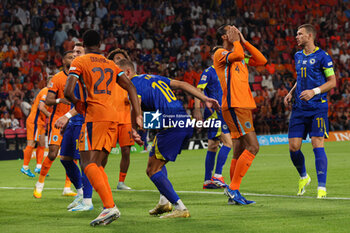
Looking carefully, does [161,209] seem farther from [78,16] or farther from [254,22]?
[254,22]

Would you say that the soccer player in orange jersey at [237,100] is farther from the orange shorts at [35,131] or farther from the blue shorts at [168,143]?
the orange shorts at [35,131]

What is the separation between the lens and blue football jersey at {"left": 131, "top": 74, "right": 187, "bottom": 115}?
7523 millimetres

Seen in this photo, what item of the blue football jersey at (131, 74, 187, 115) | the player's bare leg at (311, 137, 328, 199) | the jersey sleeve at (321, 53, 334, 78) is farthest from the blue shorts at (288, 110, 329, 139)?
the blue football jersey at (131, 74, 187, 115)

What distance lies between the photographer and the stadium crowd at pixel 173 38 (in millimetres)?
24234

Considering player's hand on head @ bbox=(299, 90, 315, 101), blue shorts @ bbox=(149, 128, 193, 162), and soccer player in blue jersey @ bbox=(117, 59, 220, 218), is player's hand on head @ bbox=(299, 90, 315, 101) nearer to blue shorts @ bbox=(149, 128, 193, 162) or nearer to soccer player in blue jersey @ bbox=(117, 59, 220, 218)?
soccer player in blue jersey @ bbox=(117, 59, 220, 218)

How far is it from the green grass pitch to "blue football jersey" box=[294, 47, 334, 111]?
140 centimetres

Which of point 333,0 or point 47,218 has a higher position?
point 333,0

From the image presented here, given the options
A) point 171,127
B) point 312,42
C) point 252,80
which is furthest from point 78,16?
point 171,127

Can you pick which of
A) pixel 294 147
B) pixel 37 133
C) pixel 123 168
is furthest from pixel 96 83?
pixel 37 133

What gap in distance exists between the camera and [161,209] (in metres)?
7.93

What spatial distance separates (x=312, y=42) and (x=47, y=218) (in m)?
4.91

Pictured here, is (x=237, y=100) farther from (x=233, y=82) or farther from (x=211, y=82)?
(x=211, y=82)

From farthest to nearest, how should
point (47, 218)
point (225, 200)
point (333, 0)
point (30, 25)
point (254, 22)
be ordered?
point (333, 0), point (254, 22), point (30, 25), point (225, 200), point (47, 218)

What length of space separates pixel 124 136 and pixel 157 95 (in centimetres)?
446
